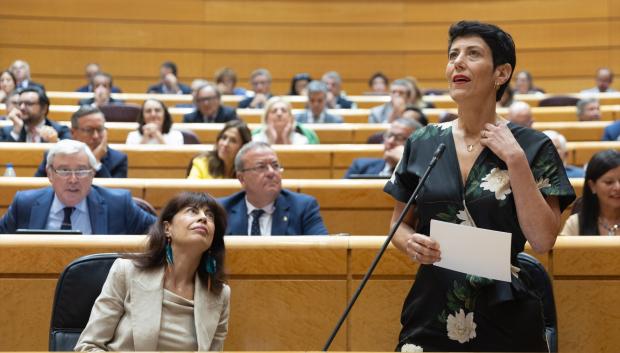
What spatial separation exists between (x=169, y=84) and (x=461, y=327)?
318 inches

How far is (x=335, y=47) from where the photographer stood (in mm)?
11016

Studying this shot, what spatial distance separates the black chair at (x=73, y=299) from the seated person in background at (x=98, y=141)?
2209mm

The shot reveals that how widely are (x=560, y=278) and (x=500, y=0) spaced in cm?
865

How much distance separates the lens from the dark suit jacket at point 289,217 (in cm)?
342

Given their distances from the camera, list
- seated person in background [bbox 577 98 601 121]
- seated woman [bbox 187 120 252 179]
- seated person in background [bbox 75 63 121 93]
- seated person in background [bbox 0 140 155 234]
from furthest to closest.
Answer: seated person in background [bbox 75 63 121 93], seated person in background [bbox 577 98 601 121], seated woman [bbox 187 120 252 179], seated person in background [bbox 0 140 155 234]

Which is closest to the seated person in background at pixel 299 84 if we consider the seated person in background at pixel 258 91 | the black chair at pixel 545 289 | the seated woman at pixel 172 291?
the seated person in background at pixel 258 91

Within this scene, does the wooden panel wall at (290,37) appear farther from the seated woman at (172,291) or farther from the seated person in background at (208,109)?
the seated woman at (172,291)

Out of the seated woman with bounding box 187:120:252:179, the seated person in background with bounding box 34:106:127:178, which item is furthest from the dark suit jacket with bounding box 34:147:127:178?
the seated woman with bounding box 187:120:252:179

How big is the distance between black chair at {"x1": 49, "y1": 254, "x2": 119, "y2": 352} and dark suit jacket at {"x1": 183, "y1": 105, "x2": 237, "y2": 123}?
4.52 meters

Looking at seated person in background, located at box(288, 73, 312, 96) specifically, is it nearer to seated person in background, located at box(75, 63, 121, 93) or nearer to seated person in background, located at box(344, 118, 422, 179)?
seated person in background, located at box(75, 63, 121, 93)

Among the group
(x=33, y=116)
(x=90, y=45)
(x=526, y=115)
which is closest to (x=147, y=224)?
(x=33, y=116)

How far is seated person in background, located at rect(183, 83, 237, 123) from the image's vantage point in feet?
22.0

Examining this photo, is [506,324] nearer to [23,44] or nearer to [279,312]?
[279,312]

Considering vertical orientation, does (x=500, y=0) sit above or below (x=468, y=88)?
above
